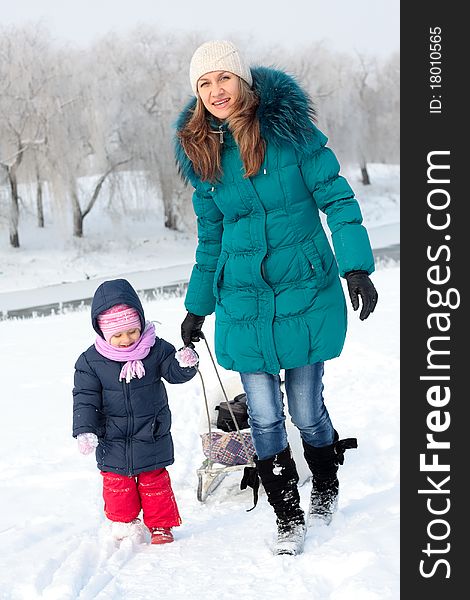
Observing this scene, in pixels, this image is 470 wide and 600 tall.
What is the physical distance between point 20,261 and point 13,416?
61.3ft

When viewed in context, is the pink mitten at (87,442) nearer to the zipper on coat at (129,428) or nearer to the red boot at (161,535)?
the zipper on coat at (129,428)

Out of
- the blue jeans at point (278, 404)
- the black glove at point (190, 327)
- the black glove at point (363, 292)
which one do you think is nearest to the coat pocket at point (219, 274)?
the black glove at point (190, 327)

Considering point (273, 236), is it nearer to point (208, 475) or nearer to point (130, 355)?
point (130, 355)

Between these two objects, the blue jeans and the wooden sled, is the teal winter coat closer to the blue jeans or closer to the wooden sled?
the blue jeans

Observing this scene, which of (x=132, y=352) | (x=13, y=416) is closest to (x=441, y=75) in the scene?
(x=132, y=352)

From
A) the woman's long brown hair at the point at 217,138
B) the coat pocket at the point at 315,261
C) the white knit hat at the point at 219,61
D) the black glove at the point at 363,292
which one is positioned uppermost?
the white knit hat at the point at 219,61

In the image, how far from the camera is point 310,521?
334cm

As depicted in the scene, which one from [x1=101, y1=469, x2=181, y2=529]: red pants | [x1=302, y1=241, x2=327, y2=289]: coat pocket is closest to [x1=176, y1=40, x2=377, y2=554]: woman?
[x1=302, y1=241, x2=327, y2=289]: coat pocket

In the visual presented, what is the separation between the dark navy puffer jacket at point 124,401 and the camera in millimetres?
3394

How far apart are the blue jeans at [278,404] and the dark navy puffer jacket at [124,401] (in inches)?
15.0

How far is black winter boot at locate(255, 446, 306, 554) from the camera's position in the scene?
316 centimetres

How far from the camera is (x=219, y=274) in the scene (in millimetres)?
3164

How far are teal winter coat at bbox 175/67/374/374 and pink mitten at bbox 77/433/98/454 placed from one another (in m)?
0.62

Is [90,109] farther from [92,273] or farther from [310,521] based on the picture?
[310,521]
